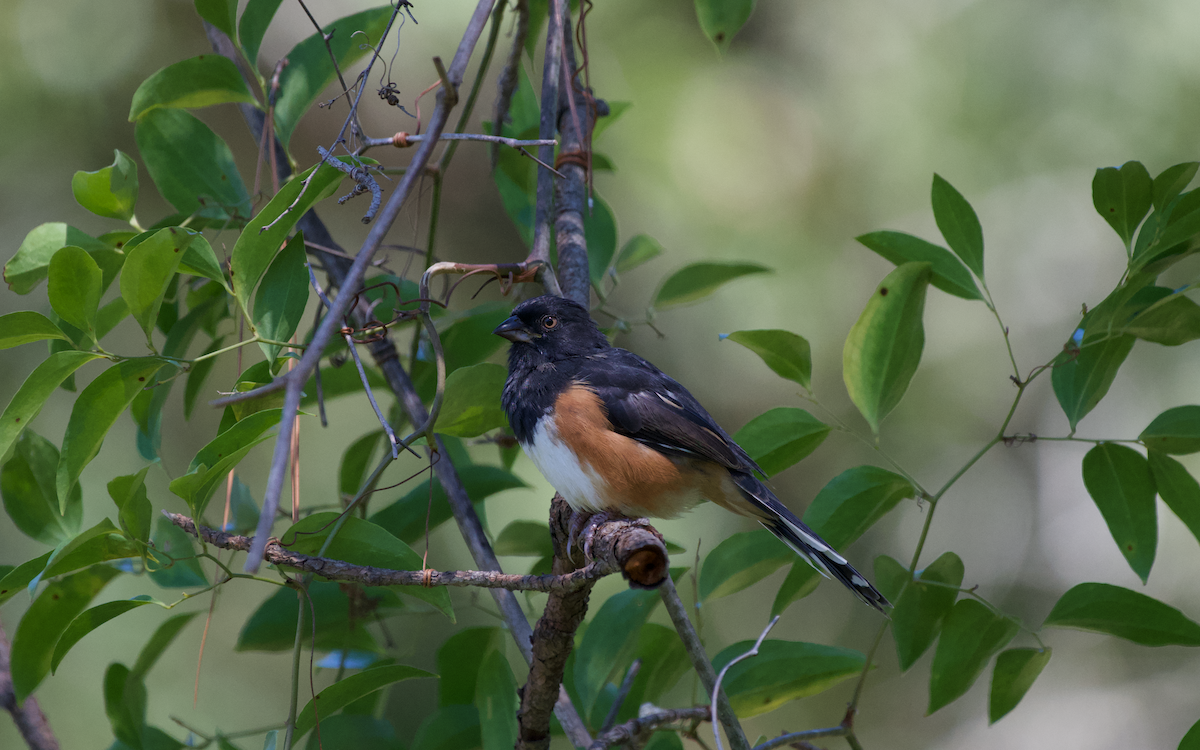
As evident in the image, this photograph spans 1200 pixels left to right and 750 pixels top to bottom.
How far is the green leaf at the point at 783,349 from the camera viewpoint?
6.12 ft

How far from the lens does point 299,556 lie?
1488mm

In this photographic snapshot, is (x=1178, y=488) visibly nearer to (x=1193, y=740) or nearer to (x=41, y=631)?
(x=1193, y=740)

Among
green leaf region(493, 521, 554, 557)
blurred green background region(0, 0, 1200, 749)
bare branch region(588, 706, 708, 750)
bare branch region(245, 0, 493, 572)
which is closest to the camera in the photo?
bare branch region(245, 0, 493, 572)

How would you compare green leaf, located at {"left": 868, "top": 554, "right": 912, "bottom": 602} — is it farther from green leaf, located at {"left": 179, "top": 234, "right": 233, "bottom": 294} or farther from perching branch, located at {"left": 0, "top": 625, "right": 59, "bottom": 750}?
perching branch, located at {"left": 0, "top": 625, "right": 59, "bottom": 750}

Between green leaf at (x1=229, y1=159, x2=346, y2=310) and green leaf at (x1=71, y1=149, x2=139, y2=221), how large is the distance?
0.43 m

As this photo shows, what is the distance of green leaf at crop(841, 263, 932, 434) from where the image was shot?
1.88 meters

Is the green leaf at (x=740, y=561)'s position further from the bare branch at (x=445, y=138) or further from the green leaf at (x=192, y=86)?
the green leaf at (x=192, y=86)

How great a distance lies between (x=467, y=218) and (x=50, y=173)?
2019 millimetres

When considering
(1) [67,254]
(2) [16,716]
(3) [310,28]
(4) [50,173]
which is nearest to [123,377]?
(1) [67,254]

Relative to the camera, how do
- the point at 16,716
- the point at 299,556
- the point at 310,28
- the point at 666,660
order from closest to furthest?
the point at 299,556
the point at 16,716
the point at 666,660
the point at 310,28

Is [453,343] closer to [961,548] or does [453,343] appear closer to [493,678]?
[493,678]

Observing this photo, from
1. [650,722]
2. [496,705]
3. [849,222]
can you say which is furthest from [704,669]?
[849,222]

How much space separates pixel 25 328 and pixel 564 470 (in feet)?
3.82

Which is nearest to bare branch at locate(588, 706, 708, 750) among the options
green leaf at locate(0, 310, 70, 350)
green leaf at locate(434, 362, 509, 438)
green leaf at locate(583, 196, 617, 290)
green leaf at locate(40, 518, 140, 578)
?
green leaf at locate(434, 362, 509, 438)
